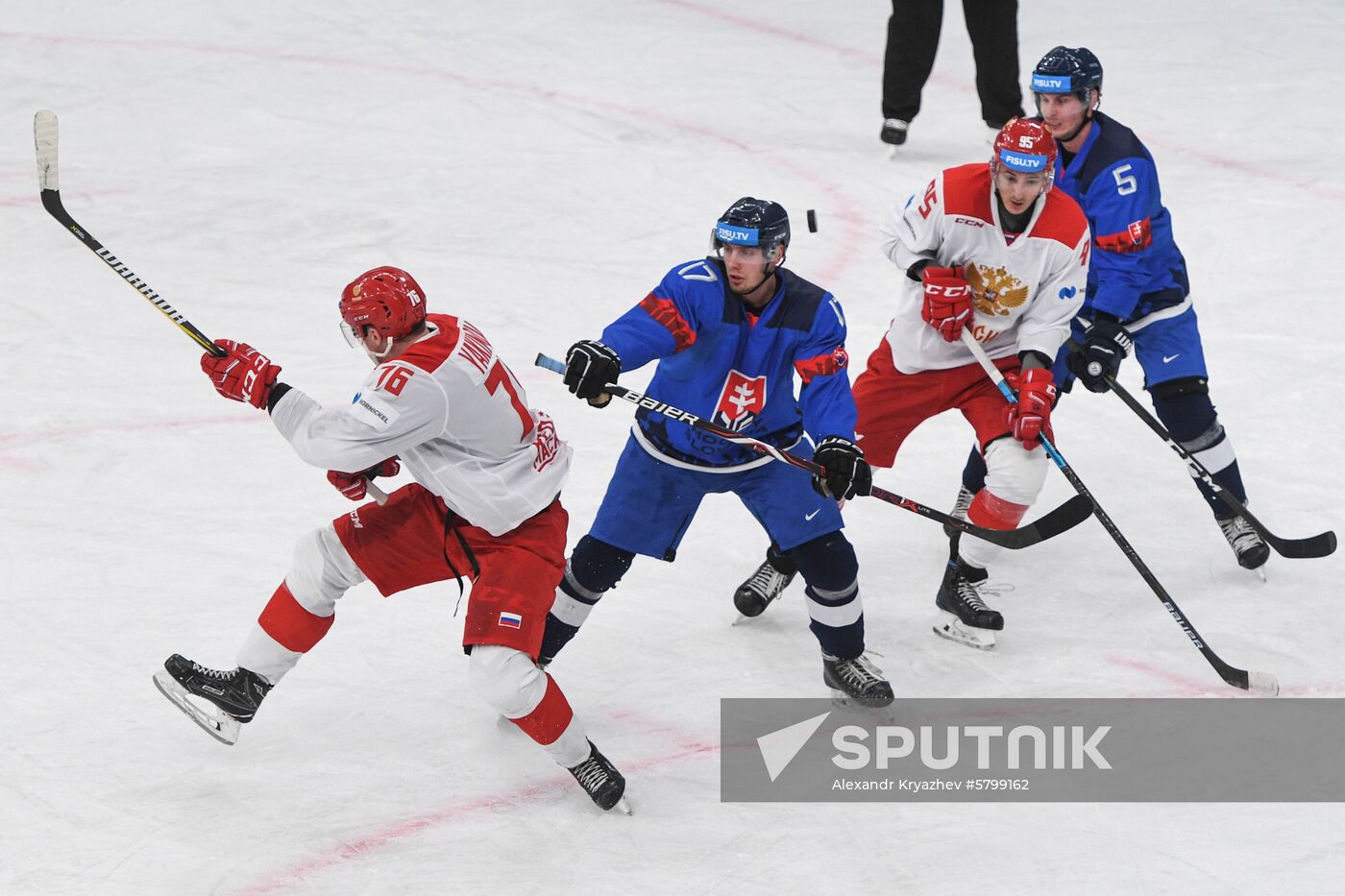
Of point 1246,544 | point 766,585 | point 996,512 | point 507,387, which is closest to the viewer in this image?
point 507,387

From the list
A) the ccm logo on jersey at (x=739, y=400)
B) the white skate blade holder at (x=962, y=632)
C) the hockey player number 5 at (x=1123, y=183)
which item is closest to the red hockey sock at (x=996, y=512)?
the white skate blade holder at (x=962, y=632)

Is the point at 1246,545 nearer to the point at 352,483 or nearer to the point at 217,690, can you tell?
the point at 352,483

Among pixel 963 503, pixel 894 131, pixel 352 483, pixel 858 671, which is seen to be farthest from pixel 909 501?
pixel 894 131

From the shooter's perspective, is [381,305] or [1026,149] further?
[1026,149]

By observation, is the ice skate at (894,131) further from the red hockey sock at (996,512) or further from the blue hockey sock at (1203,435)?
the red hockey sock at (996,512)

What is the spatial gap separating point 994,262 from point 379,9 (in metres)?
5.98

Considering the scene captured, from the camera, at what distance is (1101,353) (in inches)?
150

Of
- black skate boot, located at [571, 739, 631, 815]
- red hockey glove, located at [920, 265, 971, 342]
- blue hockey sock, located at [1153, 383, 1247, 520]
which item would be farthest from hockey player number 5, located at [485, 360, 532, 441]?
blue hockey sock, located at [1153, 383, 1247, 520]

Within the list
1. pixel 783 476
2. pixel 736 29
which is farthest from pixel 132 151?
pixel 783 476

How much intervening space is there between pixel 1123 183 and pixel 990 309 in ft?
1.70

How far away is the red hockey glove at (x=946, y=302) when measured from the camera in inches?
137

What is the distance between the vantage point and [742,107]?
744 centimetres

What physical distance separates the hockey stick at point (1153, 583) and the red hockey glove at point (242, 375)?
1638 mm

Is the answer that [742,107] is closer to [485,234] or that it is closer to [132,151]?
[485,234]
